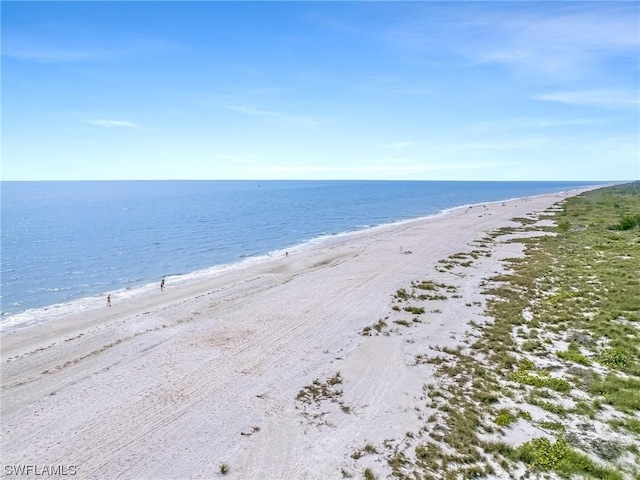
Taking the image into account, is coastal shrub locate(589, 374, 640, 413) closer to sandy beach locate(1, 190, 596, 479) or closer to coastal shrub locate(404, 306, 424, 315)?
sandy beach locate(1, 190, 596, 479)

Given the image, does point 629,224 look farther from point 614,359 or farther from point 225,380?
point 225,380

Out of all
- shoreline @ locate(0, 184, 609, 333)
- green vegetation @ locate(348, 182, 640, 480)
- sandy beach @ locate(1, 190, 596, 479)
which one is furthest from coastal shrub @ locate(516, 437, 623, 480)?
shoreline @ locate(0, 184, 609, 333)

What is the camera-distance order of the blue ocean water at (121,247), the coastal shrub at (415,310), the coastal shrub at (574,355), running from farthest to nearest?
Result: the blue ocean water at (121,247) < the coastal shrub at (415,310) < the coastal shrub at (574,355)

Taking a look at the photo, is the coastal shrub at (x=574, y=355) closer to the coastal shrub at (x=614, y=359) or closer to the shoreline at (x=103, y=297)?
the coastal shrub at (x=614, y=359)

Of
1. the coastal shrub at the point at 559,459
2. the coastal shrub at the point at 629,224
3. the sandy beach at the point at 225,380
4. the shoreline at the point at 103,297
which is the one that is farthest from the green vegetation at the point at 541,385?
the coastal shrub at the point at 629,224

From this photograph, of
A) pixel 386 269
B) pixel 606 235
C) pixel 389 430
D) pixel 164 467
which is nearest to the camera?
pixel 164 467

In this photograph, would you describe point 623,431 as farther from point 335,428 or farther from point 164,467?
point 164,467

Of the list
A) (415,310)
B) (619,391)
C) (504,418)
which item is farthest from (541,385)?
(415,310)

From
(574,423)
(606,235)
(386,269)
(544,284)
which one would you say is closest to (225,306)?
(386,269)
